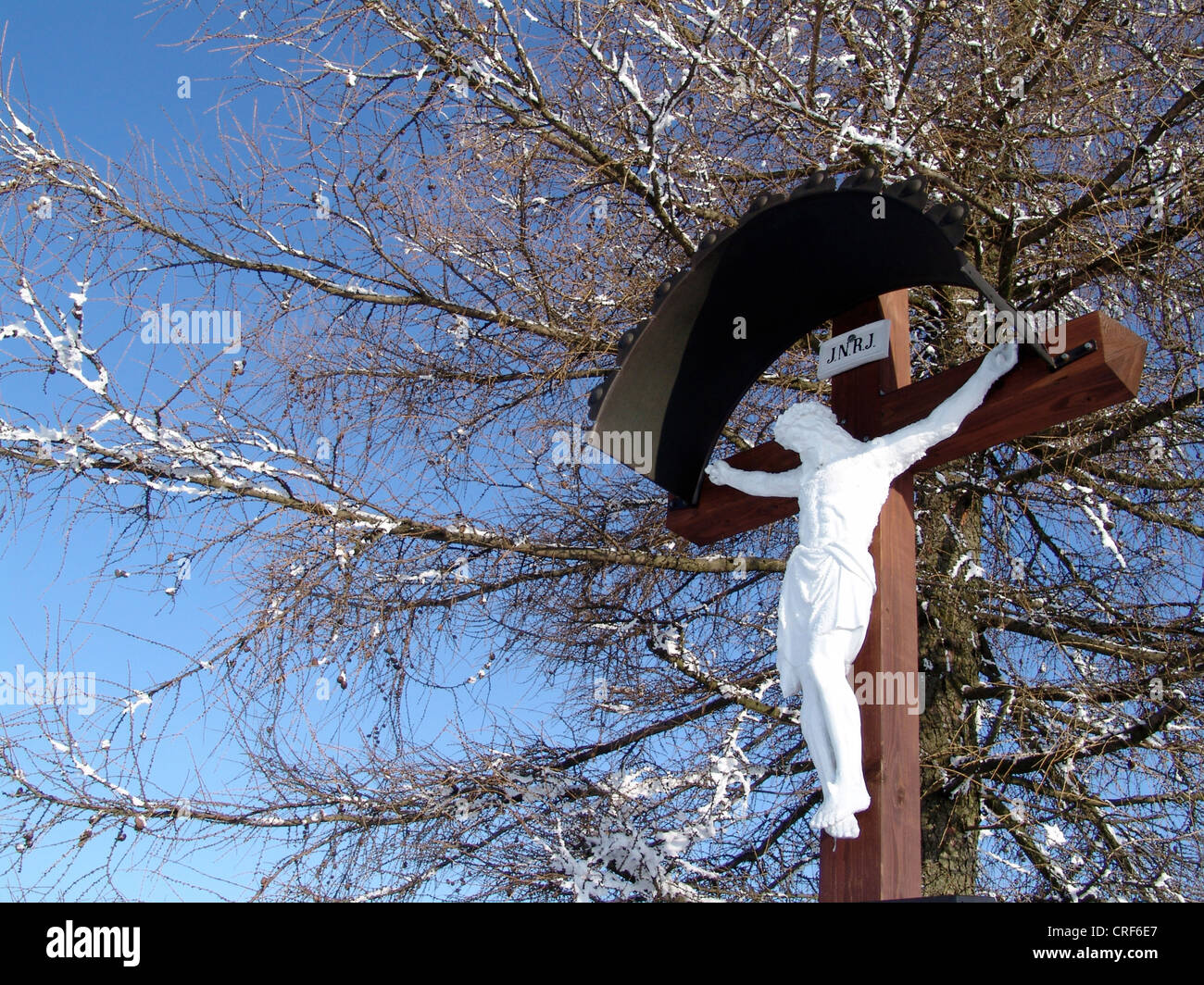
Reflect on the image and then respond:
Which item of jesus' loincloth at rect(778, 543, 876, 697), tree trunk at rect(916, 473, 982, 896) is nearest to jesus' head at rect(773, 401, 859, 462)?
jesus' loincloth at rect(778, 543, 876, 697)

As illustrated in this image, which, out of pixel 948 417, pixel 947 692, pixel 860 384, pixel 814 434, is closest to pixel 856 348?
pixel 860 384

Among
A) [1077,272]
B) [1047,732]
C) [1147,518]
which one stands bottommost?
[1047,732]

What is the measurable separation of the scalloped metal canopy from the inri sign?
0.13m

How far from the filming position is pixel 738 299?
13.5 ft

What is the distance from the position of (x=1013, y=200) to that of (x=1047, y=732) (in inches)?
93.1

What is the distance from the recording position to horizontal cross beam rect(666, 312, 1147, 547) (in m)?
3.26

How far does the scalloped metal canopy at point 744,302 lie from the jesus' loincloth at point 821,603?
871 mm

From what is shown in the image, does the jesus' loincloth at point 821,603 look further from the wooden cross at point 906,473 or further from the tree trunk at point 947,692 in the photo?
the tree trunk at point 947,692

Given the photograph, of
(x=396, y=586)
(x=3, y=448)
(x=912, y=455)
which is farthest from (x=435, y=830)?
(x=912, y=455)

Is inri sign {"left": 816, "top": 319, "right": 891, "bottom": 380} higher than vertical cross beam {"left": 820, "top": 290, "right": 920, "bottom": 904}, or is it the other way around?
inri sign {"left": 816, "top": 319, "right": 891, "bottom": 380}

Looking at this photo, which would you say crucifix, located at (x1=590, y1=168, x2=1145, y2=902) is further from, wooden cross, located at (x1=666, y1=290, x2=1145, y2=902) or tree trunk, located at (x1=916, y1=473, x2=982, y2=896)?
tree trunk, located at (x1=916, y1=473, x2=982, y2=896)

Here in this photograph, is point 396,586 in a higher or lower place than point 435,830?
higher
